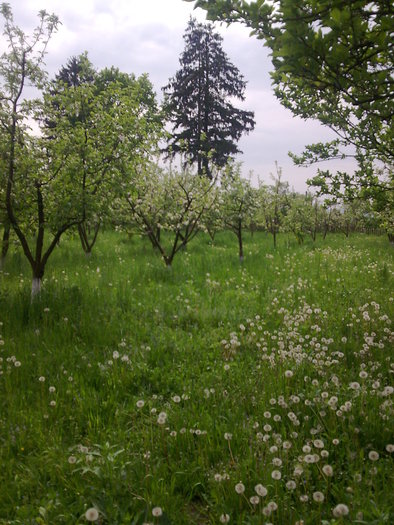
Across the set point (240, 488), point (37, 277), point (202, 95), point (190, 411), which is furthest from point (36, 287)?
point (202, 95)

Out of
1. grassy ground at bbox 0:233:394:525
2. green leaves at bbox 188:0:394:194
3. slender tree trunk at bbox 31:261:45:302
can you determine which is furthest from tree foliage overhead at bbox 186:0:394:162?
slender tree trunk at bbox 31:261:45:302

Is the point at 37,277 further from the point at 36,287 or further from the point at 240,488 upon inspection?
the point at 240,488

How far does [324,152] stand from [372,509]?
556 cm

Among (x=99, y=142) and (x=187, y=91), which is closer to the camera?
(x=99, y=142)

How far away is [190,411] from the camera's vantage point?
12.2 feet

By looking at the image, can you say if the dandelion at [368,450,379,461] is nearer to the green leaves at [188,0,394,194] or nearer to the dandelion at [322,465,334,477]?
the dandelion at [322,465,334,477]

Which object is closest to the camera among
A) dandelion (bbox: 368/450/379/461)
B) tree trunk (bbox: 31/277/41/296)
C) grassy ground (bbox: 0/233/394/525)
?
dandelion (bbox: 368/450/379/461)

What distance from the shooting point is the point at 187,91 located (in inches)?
1282

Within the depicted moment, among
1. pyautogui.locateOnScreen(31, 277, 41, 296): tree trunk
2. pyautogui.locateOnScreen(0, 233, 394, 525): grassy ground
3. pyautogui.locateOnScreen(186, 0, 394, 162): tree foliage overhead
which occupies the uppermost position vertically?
pyautogui.locateOnScreen(186, 0, 394, 162): tree foliage overhead

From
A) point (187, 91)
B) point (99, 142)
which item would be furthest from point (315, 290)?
point (187, 91)

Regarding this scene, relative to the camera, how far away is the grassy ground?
99.2 inches

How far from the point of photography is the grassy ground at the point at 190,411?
2.52 metres

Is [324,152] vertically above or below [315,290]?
above

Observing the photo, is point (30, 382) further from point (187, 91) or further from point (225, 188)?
point (187, 91)
